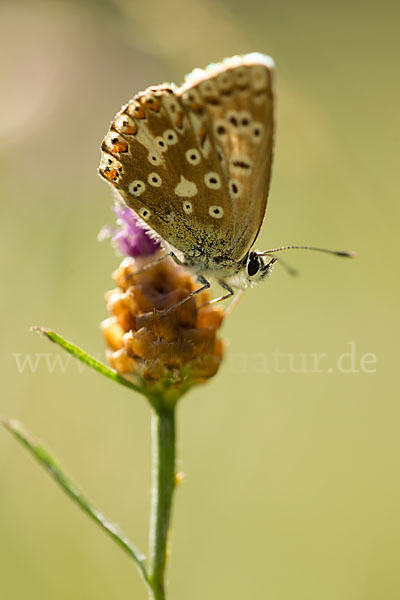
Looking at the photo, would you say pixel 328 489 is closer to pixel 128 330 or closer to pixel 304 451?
pixel 304 451


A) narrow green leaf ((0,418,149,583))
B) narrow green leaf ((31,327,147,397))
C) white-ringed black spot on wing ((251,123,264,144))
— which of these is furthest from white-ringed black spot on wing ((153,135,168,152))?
narrow green leaf ((0,418,149,583))

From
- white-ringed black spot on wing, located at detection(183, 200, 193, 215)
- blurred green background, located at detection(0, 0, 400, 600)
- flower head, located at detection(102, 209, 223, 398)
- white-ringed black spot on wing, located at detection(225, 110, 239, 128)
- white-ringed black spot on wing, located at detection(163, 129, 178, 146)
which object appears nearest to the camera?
flower head, located at detection(102, 209, 223, 398)

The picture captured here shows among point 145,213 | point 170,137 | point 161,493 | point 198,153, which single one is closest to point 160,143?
point 170,137

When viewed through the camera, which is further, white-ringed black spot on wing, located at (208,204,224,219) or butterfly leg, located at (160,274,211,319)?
white-ringed black spot on wing, located at (208,204,224,219)

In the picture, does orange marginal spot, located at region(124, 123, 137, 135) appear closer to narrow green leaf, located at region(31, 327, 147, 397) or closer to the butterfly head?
the butterfly head

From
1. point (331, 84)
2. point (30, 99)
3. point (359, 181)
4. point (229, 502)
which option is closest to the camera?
point (229, 502)

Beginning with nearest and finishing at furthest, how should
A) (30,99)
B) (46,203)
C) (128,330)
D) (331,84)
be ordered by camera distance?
(128,330) < (46,203) < (30,99) < (331,84)

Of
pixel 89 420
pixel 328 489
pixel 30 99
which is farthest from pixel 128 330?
pixel 30 99
